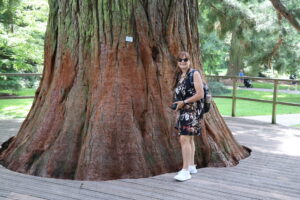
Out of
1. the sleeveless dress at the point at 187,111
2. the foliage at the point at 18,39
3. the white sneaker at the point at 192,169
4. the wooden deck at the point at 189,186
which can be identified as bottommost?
the wooden deck at the point at 189,186

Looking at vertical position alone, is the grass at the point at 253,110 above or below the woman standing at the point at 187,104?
below

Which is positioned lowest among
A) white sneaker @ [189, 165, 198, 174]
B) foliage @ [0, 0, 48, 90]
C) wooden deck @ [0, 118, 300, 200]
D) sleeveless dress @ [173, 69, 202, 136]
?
wooden deck @ [0, 118, 300, 200]

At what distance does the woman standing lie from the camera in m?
→ 3.87

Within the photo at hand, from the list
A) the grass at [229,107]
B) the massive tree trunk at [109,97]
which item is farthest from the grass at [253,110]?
the massive tree trunk at [109,97]

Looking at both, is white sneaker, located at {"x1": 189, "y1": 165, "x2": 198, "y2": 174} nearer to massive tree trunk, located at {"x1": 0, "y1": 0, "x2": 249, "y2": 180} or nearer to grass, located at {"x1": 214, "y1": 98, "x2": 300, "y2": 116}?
massive tree trunk, located at {"x1": 0, "y1": 0, "x2": 249, "y2": 180}

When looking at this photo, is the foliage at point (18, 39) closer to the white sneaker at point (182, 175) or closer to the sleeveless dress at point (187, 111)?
the sleeveless dress at point (187, 111)

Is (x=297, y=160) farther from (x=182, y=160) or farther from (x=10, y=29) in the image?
(x=10, y=29)

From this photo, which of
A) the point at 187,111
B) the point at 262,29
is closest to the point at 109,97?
the point at 187,111

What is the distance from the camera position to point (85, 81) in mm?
4488

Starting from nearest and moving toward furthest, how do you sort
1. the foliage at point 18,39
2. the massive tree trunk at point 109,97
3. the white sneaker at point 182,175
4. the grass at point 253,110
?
1. the white sneaker at point 182,175
2. the massive tree trunk at point 109,97
3. the foliage at point 18,39
4. the grass at point 253,110

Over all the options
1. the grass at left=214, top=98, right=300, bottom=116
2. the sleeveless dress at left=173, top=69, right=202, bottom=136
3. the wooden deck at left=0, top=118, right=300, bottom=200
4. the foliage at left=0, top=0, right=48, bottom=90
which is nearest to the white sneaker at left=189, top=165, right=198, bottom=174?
the wooden deck at left=0, top=118, right=300, bottom=200

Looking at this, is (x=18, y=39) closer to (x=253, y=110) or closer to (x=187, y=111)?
(x=253, y=110)

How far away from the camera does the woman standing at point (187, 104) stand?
3.87 meters

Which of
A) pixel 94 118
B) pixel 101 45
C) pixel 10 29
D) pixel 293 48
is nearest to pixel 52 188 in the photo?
pixel 94 118
